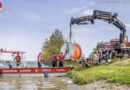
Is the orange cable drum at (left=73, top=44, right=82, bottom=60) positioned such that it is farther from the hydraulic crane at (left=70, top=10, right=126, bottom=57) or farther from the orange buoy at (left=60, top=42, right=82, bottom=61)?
the hydraulic crane at (left=70, top=10, right=126, bottom=57)

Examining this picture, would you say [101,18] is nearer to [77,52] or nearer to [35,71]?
[77,52]

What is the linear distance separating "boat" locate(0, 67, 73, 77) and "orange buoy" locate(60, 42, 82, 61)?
210cm

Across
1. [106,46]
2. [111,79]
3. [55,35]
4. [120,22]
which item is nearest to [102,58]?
[106,46]

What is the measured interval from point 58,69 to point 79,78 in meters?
7.05

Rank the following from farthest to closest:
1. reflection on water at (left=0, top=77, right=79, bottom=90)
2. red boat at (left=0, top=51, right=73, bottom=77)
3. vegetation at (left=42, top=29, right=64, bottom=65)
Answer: vegetation at (left=42, top=29, right=64, bottom=65) < red boat at (left=0, top=51, right=73, bottom=77) < reflection on water at (left=0, top=77, right=79, bottom=90)

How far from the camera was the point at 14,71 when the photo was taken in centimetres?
2053

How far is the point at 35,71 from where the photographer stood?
19969mm

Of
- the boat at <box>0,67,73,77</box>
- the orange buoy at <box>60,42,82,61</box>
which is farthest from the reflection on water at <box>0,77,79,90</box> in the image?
the orange buoy at <box>60,42,82,61</box>

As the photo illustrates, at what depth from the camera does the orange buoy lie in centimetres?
2139

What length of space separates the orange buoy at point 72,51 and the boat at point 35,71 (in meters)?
2.10

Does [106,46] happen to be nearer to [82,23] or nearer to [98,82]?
[82,23]

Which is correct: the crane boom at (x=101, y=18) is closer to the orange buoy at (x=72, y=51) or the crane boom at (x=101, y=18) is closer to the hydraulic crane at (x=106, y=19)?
the hydraulic crane at (x=106, y=19)

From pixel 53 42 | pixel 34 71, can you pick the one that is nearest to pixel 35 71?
pixel 34 71

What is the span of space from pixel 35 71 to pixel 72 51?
4.53 m
